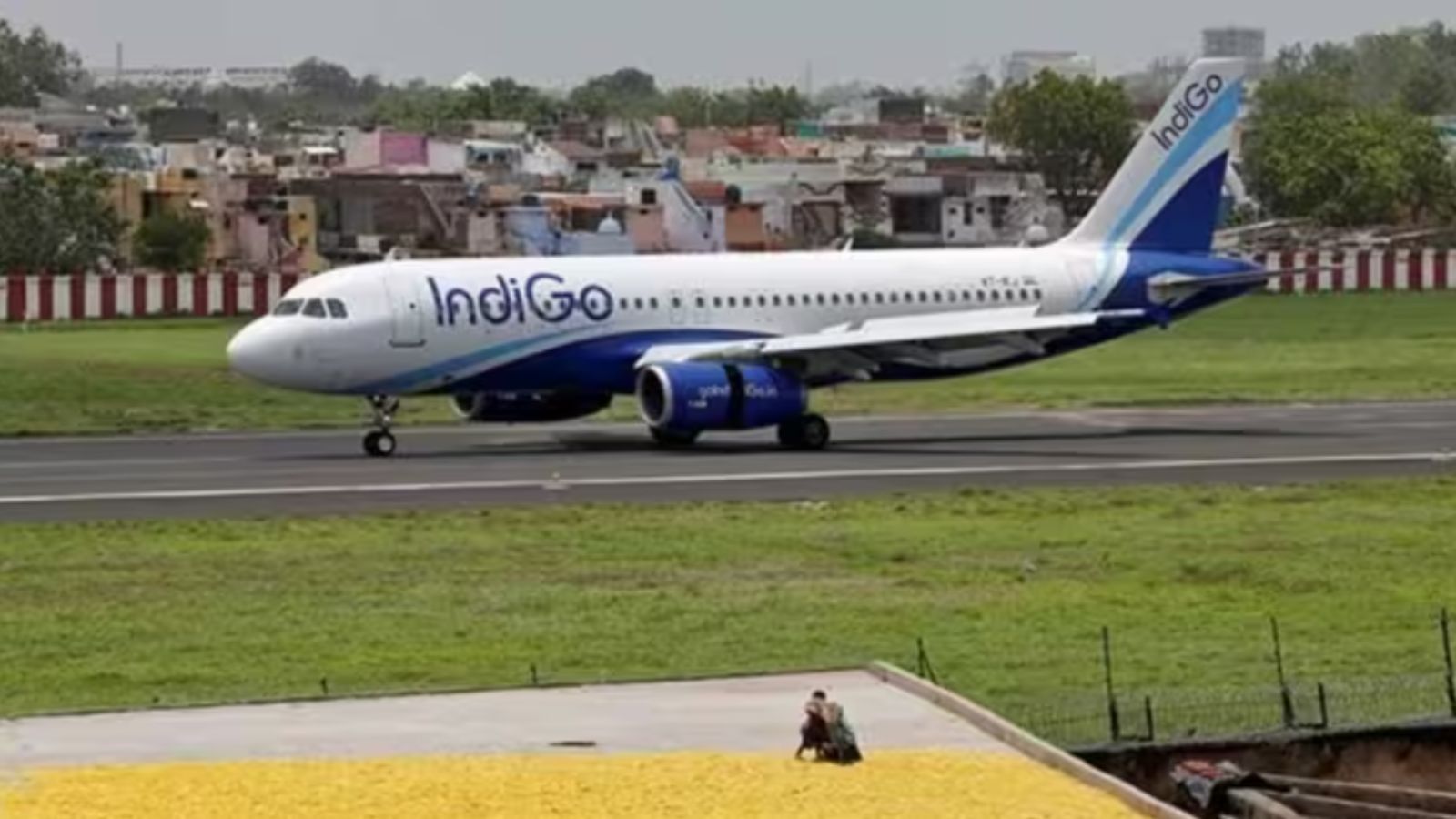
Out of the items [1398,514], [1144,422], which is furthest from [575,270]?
[1398,514]

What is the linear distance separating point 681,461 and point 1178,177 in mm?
15459

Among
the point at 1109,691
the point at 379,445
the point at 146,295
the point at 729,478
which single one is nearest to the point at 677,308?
the point at 379,445

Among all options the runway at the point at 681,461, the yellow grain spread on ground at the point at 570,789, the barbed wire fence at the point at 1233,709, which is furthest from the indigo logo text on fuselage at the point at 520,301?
the yellow grain spread on ground at the point at 570,789

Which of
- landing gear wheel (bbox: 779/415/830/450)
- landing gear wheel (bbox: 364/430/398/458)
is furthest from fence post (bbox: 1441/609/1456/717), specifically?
landing gear wheel (bbox: 364/430/398/458)

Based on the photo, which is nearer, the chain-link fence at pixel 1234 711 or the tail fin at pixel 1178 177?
the chain-link fence at pixel 1234 711

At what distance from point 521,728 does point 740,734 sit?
192 centimetres

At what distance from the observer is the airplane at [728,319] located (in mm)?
61375

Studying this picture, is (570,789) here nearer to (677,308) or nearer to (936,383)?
(677,308)

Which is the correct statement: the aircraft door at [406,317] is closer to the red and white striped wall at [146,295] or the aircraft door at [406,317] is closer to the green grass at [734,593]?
the green grass at [734,593]

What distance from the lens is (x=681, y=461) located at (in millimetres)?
59219

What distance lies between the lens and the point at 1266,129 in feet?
638

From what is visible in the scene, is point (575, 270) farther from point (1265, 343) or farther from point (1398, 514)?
point (1265, 343)

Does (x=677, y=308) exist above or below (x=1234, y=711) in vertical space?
above

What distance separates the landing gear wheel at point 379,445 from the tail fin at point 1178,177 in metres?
15.1
